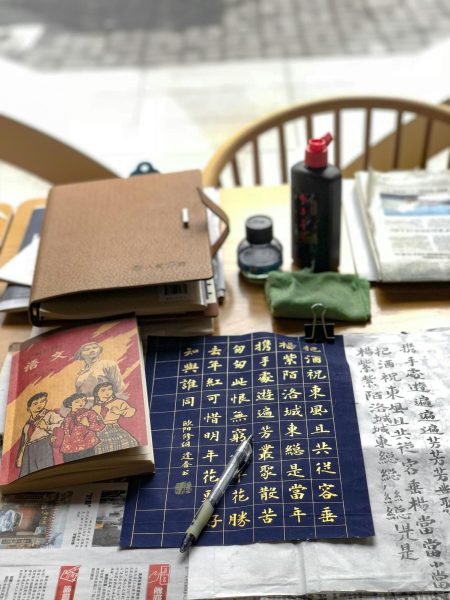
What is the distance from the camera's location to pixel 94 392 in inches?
35.2

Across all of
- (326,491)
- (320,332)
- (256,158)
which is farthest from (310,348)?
(256,158)

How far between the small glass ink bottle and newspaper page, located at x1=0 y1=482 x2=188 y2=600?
421mm

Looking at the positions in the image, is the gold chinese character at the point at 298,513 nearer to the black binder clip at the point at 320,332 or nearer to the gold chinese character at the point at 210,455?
the gold chinese character at the point at 210,455

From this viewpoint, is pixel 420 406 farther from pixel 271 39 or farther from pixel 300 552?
pixel 271 39

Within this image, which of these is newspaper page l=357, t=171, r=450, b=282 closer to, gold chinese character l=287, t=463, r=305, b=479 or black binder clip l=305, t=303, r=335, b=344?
black binder clip l=305, t=303, r=335, b=344

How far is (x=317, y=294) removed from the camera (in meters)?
1.05

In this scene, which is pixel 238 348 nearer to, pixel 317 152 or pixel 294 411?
pixel 294 411

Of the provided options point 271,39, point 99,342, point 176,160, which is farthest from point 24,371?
point 271,39

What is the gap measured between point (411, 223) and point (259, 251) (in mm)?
256

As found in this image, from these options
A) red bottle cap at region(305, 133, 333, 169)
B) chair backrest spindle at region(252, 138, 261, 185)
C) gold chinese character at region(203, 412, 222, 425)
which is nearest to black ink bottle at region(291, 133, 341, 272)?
red bottle cap at region(305, 133, 333, 169)

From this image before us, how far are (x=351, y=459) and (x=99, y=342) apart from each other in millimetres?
377

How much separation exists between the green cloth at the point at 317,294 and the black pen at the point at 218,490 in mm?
239

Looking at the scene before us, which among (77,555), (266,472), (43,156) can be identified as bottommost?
(77,555)

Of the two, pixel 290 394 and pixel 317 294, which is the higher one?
pixel 317 294
